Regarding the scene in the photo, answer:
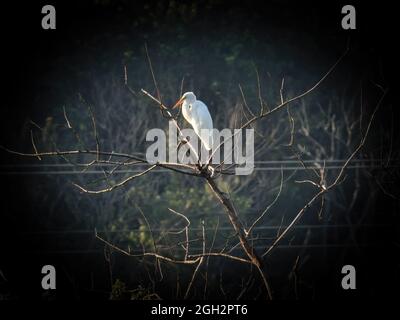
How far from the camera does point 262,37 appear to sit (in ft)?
28.1

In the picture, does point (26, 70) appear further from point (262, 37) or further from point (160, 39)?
point (262, 37)

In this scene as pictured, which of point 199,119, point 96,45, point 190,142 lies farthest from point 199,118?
point 96,45

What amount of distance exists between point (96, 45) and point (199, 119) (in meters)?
3.82

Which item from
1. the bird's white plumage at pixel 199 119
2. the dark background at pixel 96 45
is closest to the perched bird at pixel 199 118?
the bird's white plumage at pixel 199 119

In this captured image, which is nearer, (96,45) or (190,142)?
(190,142)

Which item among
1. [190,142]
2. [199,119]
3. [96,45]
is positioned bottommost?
[190,142]

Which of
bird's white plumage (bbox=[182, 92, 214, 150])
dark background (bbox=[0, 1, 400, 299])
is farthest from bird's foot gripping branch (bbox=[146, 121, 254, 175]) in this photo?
dark background (bbox=[0, 1, 400, 299])

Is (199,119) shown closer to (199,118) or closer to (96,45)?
(199,118)

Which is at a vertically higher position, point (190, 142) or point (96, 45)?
point (96, 45)

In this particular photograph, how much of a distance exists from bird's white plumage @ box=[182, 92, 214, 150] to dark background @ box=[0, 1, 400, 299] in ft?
7.83

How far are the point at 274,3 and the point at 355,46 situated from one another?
1.17 metres

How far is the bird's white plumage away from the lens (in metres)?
5.12

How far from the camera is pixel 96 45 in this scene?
8.60 m

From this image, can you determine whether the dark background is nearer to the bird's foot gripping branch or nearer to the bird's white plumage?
the bird's foot gripping branch
